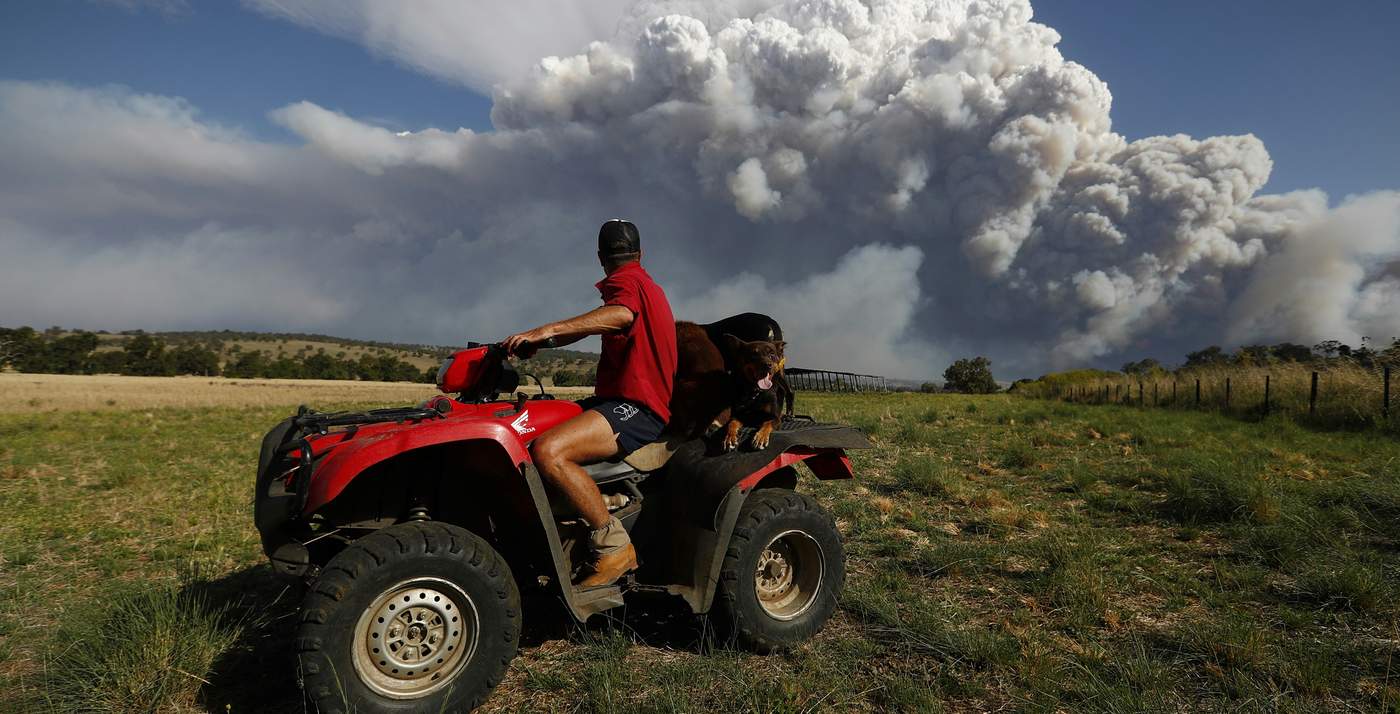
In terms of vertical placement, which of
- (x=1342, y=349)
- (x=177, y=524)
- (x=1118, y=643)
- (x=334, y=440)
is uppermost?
(x=1342, y=349)

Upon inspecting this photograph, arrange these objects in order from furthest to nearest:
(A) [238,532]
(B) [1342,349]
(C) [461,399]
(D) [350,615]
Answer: (B) [1342,349]
(A) [238,532]
(C) [461,399]
(D) [350,615]

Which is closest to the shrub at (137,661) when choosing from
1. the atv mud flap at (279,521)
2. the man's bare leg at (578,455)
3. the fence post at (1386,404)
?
the atv mud flap at (279,521)

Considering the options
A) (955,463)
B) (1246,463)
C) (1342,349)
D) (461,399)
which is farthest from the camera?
(1342,349)

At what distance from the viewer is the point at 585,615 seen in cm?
324

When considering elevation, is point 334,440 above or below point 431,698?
above

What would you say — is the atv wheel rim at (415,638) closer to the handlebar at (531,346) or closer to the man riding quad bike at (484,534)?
the man riding quad bike at (484,534)

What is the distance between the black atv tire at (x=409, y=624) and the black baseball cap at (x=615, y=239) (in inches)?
61.7

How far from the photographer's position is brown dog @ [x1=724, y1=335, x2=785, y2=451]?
12.6ft

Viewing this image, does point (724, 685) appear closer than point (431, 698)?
No

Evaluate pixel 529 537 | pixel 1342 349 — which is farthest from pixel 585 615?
pixel 1342 349

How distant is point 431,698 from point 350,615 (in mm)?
501

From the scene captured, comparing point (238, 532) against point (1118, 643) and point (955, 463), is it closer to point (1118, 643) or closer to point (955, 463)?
point (1118, 643)

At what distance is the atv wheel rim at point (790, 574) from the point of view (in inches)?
153

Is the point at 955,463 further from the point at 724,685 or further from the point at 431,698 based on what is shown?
the point at 431,698
